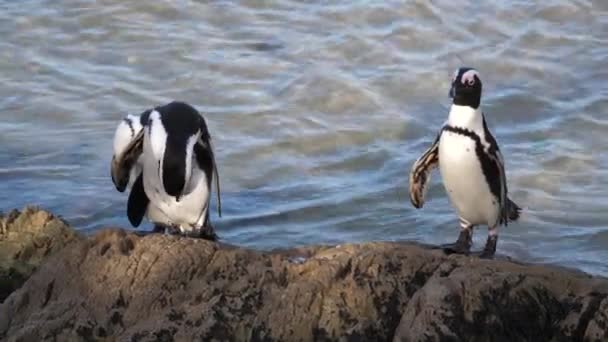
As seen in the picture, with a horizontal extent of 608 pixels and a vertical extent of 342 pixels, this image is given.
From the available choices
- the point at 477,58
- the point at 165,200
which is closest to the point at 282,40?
the point at 477,58

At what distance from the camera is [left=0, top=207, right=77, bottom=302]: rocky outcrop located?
590cm

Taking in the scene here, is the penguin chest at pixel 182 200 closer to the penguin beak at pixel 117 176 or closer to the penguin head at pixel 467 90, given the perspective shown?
the penguin beak at pixel 117 176

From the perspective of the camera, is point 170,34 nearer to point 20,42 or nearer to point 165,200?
point 20,42

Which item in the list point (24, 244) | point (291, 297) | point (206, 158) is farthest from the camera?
point (206, 158)

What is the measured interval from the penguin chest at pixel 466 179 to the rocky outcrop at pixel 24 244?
175 cm

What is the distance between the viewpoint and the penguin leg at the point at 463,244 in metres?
6.04

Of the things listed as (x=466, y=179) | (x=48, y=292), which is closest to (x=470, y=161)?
(x=466, y=179)

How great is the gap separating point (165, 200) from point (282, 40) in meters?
5.72

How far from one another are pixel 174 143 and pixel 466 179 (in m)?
1.33

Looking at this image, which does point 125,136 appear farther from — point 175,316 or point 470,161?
point 175,316

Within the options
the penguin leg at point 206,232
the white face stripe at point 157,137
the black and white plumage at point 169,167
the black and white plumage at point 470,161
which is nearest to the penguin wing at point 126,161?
the black and white plumage at point 169,167

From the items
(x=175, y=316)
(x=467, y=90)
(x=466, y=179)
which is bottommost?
(x=175, y=316)

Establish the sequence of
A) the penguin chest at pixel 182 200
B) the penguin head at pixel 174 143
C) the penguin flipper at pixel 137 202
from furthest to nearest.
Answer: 1. the penguin flipper at pixel 137 202
2. the penguin chest at pixel 182 200
3. the penguin head at pixel 174 143

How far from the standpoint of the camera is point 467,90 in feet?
21.1
